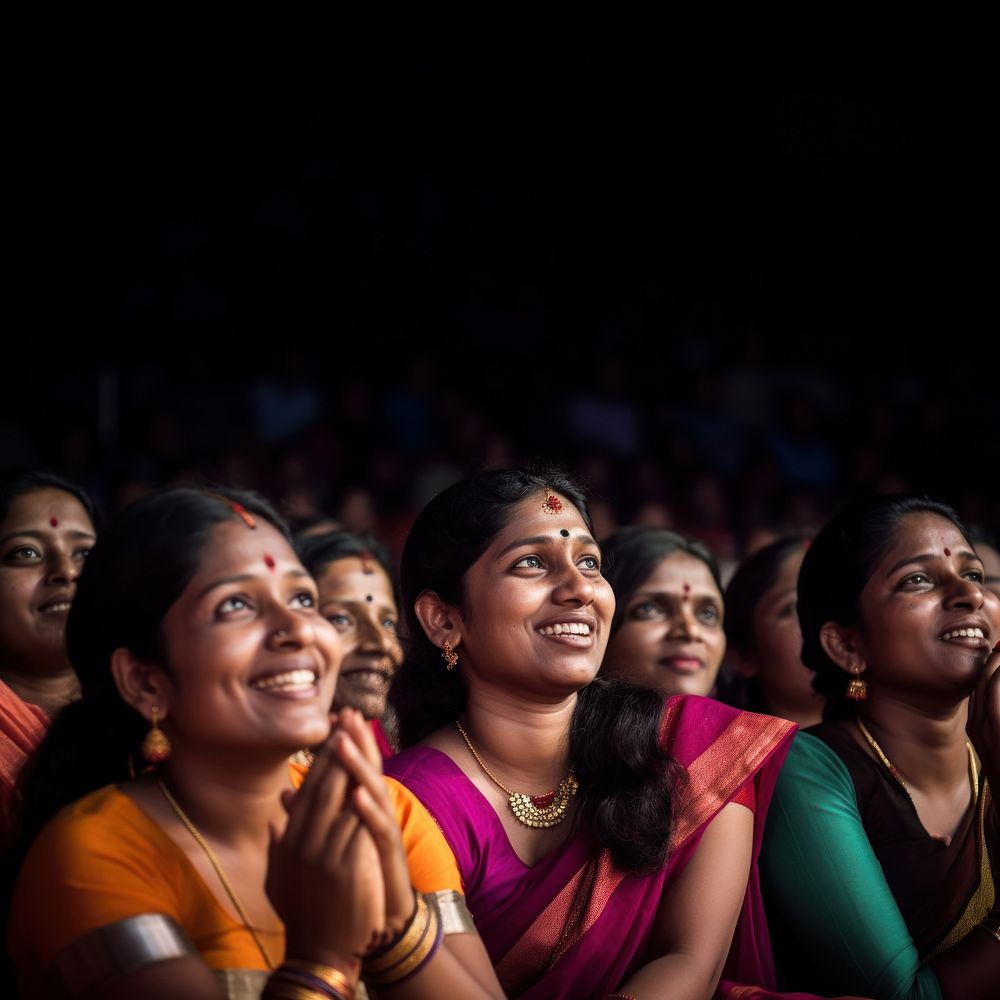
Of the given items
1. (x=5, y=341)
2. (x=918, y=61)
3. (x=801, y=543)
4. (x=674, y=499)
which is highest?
(x=918, y=61)

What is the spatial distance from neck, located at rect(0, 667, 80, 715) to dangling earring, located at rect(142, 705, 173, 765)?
111cm

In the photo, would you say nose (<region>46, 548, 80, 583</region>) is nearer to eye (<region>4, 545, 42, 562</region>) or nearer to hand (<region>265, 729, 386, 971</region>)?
eye (<region>4, 545, 42, 562</region>)

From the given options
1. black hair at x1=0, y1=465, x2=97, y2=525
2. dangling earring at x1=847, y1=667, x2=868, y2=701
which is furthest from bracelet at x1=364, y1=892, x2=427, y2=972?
black hair at x1=0, y1=465, x2=97, y2=525

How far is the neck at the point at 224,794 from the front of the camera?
77.8 inches

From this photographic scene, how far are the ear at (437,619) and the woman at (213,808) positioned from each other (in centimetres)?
60

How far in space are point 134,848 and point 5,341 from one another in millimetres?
5956

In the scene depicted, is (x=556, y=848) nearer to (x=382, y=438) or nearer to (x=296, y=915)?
(x=296, y=915)

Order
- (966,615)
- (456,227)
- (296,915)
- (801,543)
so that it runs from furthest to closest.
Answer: (456,227)
(801,543)
(966,615)
(296,915)

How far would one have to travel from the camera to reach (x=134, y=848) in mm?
1860

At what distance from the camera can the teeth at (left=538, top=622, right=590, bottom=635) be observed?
255cm

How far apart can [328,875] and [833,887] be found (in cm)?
125

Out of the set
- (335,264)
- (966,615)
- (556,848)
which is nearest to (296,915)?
(556,848)

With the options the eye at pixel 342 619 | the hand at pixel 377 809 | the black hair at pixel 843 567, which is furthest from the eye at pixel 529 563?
the eye at pixel 342 619

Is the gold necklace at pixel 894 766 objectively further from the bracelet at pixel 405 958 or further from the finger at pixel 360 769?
the finger at pixel 360 769
